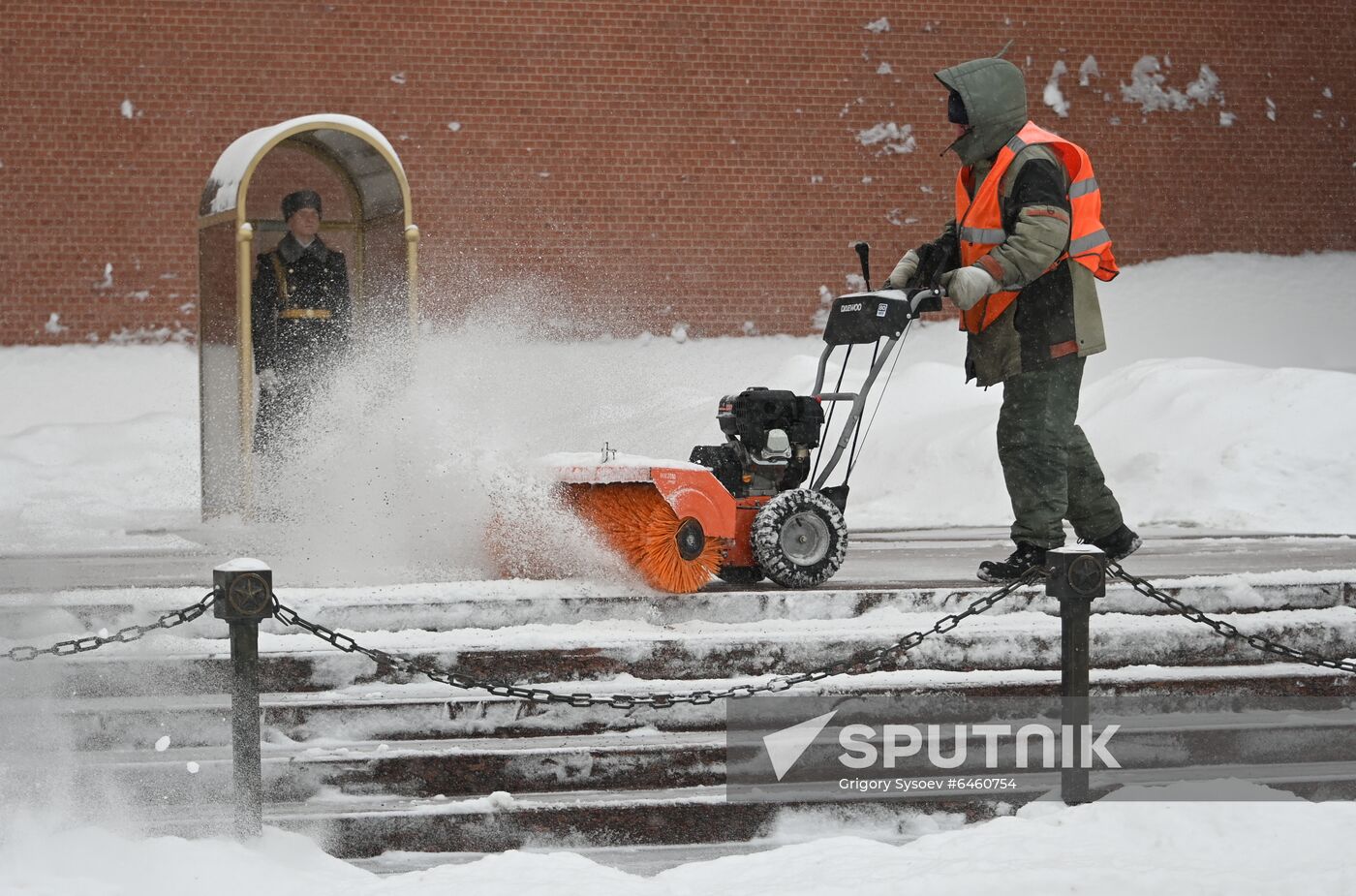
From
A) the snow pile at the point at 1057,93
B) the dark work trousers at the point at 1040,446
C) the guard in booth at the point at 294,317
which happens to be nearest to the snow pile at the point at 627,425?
the guard in booth at the point at 294,317

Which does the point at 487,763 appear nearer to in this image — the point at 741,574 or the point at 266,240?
the point at 741,574

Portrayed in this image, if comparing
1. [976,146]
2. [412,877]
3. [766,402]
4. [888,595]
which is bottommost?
[412,877]

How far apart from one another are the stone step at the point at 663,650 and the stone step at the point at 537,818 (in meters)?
0.69

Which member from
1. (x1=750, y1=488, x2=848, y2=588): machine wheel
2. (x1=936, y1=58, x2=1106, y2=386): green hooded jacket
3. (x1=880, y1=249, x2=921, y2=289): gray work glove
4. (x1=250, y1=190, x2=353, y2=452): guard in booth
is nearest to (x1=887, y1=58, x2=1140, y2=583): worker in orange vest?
(x1=936, y1=58, x2=1106, y2=386): green hooded jacket

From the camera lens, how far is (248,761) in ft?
15.1

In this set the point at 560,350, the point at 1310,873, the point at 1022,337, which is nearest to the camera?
the point at 1310,873

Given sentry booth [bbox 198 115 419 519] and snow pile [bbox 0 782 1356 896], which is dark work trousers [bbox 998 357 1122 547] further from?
sentry booth [bbox 198 115 419 519]

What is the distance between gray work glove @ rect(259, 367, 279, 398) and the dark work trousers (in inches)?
239

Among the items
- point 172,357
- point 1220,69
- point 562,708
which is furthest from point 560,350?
point 562,708

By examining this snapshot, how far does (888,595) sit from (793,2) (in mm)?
12194

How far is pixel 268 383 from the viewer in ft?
35.6

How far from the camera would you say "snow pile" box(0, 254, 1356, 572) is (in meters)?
7.44

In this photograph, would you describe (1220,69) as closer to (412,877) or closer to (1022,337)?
(1022,337)

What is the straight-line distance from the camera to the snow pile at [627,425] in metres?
7.44
